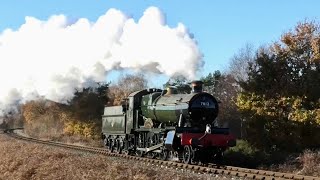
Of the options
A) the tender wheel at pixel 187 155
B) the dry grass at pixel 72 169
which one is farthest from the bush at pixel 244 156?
the dry grass at pixel 72 169

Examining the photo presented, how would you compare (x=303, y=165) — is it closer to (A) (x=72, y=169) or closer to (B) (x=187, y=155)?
(B) (x=187, y=155)

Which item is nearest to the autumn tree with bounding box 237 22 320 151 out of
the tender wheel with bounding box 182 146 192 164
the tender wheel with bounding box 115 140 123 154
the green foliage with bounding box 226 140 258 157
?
the green foliage with bounding box 226 140 258 157

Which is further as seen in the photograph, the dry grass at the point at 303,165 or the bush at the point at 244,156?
the bush at the point at 244,156

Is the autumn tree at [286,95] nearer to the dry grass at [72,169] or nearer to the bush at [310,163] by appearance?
the bush at [310,163]

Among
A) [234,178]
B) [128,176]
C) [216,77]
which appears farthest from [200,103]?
[216,77]

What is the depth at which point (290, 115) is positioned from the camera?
2497 centimetres

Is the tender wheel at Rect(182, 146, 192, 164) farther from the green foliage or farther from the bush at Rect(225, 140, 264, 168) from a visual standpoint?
the green foliage

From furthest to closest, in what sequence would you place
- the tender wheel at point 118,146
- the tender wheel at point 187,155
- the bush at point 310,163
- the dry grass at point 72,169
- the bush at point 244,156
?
the tender wheel at point 118,146 → the bush at point 244,156 → the tender wheel at point 187,155 → the bush at point 310,163 → the dry grass at point 72,169

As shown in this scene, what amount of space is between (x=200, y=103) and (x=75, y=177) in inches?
333

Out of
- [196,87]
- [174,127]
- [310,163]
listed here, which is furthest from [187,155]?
[310,163]

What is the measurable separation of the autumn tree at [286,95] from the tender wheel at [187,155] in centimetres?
528

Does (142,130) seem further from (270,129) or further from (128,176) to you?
(128,176)

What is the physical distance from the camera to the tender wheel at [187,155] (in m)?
20.9

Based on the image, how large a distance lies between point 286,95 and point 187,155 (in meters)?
7.41
